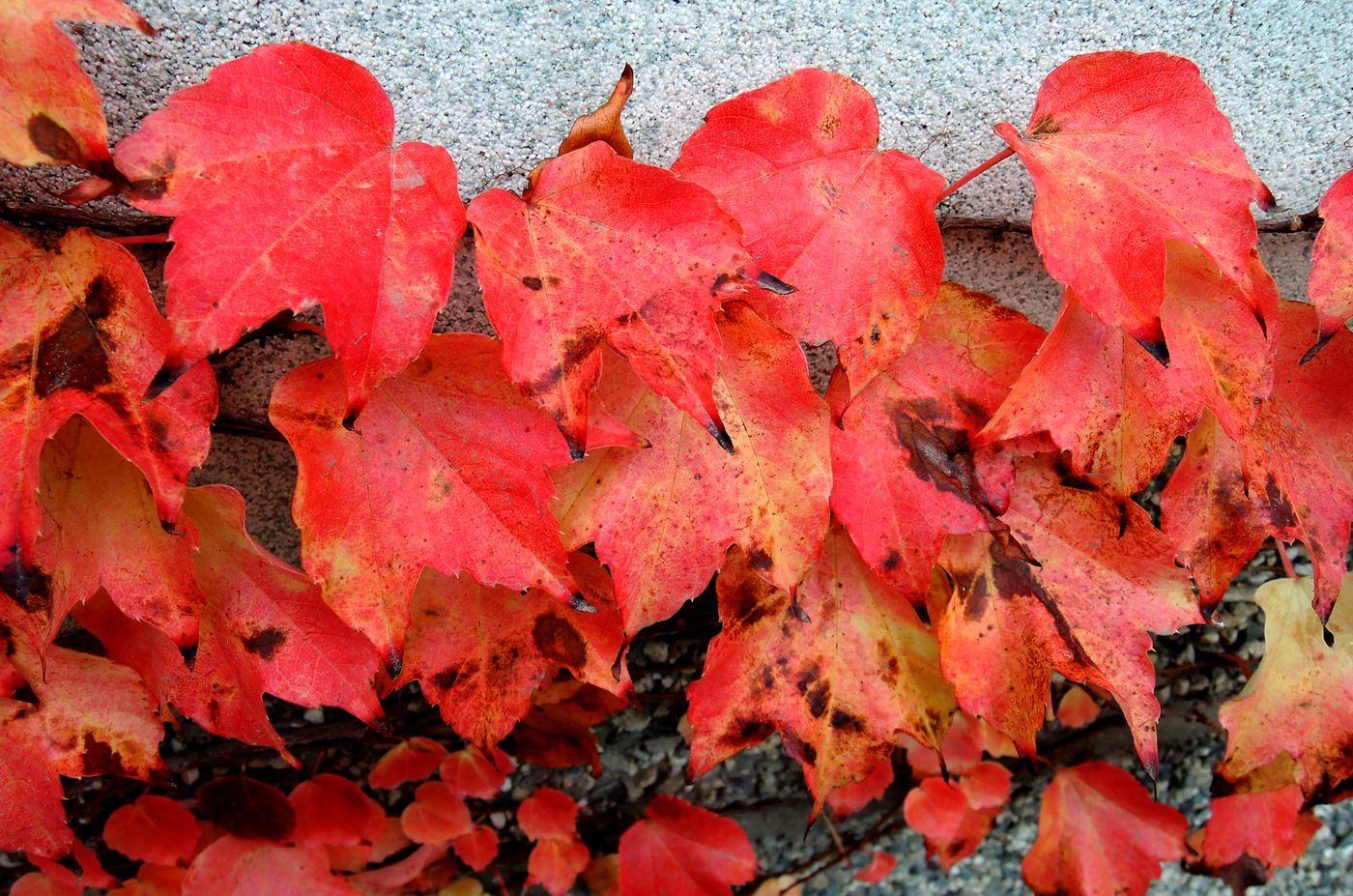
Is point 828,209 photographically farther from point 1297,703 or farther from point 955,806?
point 955,806

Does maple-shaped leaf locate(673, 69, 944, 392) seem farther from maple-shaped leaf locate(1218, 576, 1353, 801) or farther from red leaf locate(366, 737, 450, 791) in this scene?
red leaf locate(366, 737, 450, 791)

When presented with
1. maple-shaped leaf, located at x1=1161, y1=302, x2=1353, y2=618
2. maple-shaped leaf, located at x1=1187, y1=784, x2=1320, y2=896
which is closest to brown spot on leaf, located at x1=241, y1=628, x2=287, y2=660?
maple-shaped leaf, located at x1=1161, y1=302, x2=1353, y2=618

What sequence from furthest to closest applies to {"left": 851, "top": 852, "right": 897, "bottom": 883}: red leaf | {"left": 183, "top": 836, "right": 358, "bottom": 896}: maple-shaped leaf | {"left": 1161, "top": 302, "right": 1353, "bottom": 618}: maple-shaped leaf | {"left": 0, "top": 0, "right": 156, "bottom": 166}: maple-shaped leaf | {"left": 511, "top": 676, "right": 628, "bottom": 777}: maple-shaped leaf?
{"left": 851, "top": 852, "right": 897, "bottom": 883}: red leaf < {"left": 511, "top": 676, "right": 628, "bottom": 777}: maple-shaped leaf < {"left": 183, "top": 836, "right": 358, "bottom": 896}: maple-shaped leaf < {"left": 1161, "top": 302, "right": 1353, "bottom": 618}: maple-shaped leaf < {"left": 0, "top": 0, "right": 156, "bottom": 166}: maple-shaped leaf

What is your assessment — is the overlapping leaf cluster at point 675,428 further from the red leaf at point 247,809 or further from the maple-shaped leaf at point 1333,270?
the red leaf at point 247,809

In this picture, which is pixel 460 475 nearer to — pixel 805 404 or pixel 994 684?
pixel 805 404

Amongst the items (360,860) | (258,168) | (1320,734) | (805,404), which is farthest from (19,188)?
(1320,734)

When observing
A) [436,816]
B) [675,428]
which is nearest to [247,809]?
[436,816]

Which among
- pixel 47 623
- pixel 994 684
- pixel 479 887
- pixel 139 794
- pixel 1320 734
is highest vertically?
pixel 47 623

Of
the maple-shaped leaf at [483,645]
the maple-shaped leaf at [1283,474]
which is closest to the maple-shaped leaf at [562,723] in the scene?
the maple-shaped leaf at [483,645]
